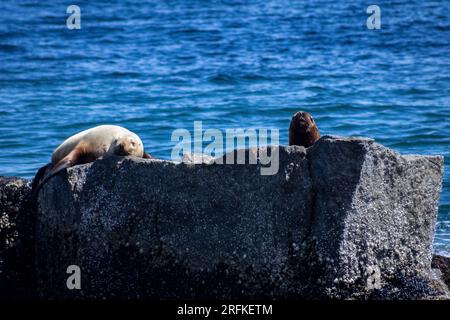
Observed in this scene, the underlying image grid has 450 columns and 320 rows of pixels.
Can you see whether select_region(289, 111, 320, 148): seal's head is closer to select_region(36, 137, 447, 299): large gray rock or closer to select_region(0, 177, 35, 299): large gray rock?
select_region(36, 137, 447, 299): large gray rock

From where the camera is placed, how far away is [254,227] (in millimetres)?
6379

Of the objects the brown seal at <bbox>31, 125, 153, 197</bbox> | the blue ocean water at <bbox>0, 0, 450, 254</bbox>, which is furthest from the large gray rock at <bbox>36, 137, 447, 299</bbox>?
the blue ocean water at <bbox>0, 0, 450, 254</bbox>

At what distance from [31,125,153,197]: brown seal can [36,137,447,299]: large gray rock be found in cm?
89

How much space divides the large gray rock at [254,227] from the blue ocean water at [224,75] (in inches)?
150

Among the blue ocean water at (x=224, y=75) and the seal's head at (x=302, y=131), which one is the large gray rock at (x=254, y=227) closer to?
the seal's head at (x=302, y=131)

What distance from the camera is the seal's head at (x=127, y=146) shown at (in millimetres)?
7843

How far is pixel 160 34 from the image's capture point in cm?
2273

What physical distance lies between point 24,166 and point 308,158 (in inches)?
276

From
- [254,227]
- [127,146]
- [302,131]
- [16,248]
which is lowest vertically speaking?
[16,248]

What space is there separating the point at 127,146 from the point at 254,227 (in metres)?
1.96

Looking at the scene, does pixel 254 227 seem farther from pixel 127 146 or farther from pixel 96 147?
pixel 96 147

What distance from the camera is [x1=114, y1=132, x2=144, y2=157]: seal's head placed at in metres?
7.84

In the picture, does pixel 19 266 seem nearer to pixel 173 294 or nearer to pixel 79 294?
pixel 79 294

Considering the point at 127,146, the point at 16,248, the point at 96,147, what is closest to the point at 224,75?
the point at 96,147
